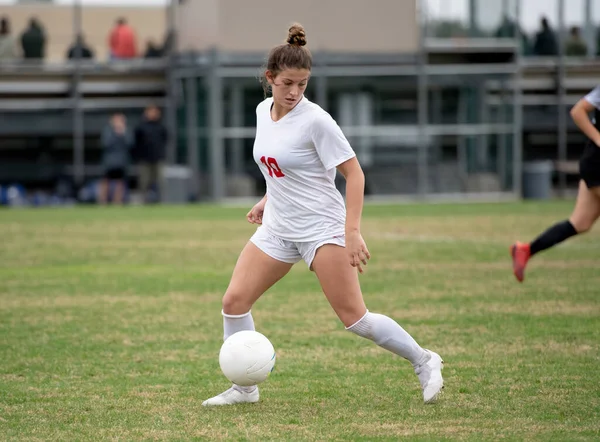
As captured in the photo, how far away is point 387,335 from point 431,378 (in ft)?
1.13

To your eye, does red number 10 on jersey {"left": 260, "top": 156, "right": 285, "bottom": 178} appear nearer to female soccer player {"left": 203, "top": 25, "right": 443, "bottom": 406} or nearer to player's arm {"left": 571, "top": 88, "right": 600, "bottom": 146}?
female soccer player {"left": 203, "top": 25, "right": 443, "bottom": 406}

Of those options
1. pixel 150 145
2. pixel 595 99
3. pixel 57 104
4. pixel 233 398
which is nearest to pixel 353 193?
pixel 233 398

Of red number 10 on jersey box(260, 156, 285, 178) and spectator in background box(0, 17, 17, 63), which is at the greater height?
spectator in background box(0, 17, 17, 63)

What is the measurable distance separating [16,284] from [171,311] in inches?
110

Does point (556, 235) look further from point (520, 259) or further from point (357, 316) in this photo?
point (357, 316)

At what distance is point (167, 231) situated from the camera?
19484mm

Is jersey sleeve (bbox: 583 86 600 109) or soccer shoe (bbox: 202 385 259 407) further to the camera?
jersey sleeve (bbox: 583 86 600 109)

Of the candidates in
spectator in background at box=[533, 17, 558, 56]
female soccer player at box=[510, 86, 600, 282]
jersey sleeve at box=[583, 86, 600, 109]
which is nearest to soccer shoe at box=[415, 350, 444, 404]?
female soccer player at box=[510, 86, 600, 282]

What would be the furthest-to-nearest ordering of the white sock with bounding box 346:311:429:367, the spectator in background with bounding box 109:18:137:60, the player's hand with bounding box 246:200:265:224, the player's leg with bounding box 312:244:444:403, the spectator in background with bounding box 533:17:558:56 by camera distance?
1. the spectator in background with bounding box 533:17:558:56
2. the spectator in background with bounding box 109:18:137:60
3. the player's hand with bounding box 246:200:265:224
4. the white sock with bounding box 346:311:429:367
5. the player's leg with bounding box 312:244:444:403

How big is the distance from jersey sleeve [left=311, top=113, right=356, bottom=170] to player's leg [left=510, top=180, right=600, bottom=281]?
17.0ft

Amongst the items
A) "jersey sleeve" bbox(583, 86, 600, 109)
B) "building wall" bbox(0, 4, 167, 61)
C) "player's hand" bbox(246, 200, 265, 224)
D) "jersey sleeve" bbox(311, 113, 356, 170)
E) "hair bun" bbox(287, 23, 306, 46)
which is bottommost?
"player's hand" bbox(246, 200, 265, 224)

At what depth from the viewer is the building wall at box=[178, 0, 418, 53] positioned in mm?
29281

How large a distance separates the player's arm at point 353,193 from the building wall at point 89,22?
27.2 metres

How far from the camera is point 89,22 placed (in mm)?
33844
